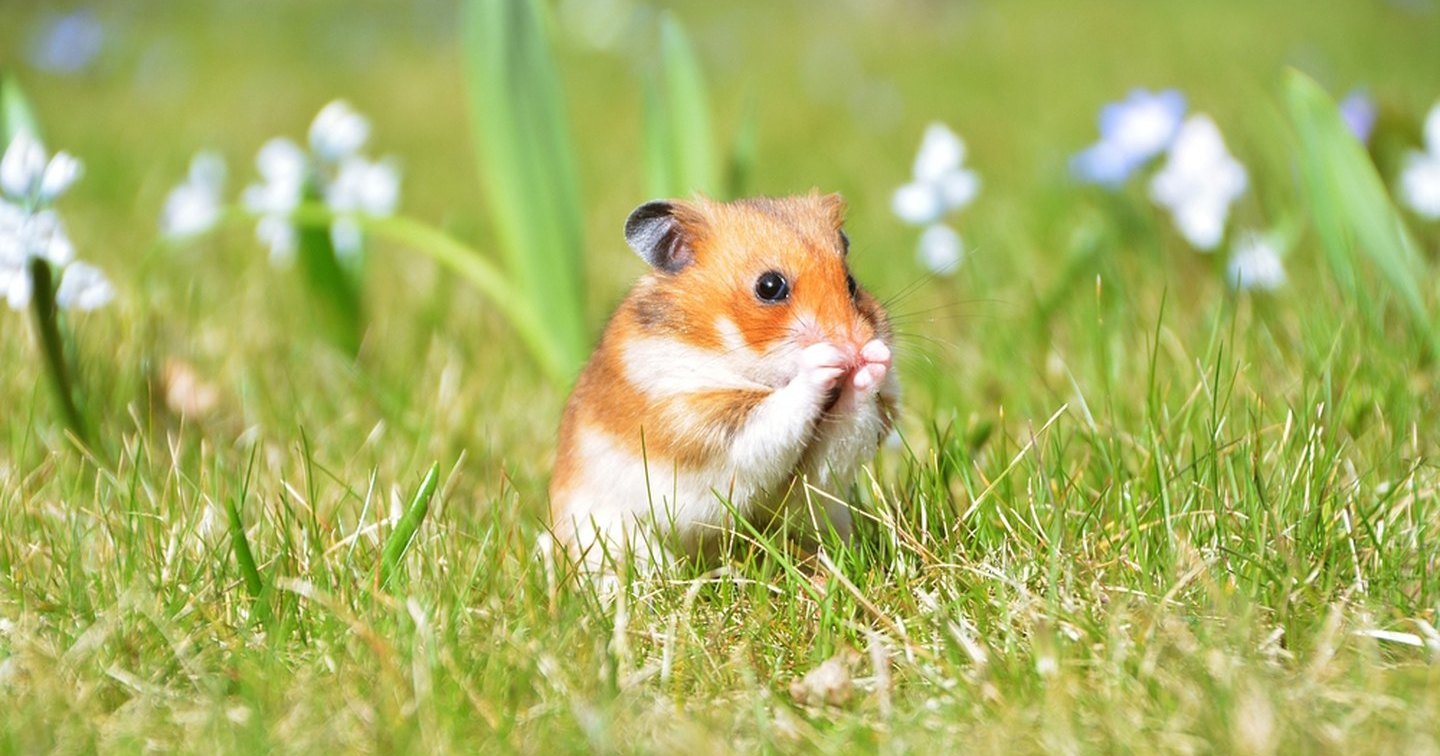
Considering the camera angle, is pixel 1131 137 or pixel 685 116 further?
pixel 1131 137

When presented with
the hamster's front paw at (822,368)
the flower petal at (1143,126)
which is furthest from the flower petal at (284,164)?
the flower petal at (1143,126)

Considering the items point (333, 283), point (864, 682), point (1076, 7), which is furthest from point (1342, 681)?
point (1076, 7)

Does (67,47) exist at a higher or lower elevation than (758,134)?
higher

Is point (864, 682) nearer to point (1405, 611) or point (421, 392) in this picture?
point (1405, 611)

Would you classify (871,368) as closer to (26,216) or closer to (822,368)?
(822,368)

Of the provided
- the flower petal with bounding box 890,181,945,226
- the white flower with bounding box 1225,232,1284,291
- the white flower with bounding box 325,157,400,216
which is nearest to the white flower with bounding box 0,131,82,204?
the white flower with bounding box 325,157,400,216

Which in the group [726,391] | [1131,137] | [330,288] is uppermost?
[1131,137]

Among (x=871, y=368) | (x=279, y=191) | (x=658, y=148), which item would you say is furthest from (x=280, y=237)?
(x=871, y=368)
